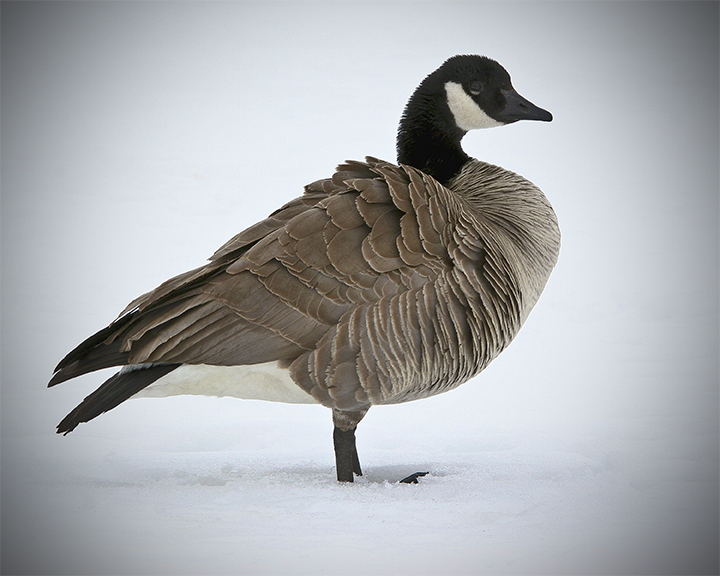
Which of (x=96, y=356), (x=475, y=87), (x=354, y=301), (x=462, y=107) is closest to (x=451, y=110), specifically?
(x=462, y=107)

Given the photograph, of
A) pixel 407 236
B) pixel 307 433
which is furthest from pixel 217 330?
pixel 307 433

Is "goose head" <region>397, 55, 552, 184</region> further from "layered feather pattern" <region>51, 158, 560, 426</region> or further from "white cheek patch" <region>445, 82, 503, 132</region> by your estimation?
"layered feather pattern" <region>51, 158, 560, 426</region>

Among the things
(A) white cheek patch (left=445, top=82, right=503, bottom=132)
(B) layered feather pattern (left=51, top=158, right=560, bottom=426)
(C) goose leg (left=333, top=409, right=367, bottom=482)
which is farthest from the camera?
(A) white cheek patch (left=445, top=82, right=503, bottom=132)

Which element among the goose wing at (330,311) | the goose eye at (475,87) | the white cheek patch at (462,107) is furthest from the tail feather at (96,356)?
the goose eye at (475,87)

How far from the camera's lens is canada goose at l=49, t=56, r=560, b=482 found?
324 centimetres

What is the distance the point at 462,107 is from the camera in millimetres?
4207

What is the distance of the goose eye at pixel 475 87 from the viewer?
4.19 meters

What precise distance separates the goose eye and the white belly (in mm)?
1992

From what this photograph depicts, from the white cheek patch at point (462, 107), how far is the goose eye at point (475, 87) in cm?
4

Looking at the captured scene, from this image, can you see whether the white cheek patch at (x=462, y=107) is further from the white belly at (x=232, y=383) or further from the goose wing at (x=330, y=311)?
the white belly at (x=232, y=383)

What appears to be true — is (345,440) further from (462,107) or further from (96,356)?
(462,107)

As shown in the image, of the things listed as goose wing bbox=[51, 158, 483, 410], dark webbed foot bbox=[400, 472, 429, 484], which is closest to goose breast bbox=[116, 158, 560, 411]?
goose wing bbox=[51, 158, 483, 410]

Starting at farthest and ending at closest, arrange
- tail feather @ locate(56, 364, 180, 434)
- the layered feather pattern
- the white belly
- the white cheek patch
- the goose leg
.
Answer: the white cheek patch < the goose leg < the white belly < the layered feather pattern < tail feather @ locate(56, 364, 180, 434)

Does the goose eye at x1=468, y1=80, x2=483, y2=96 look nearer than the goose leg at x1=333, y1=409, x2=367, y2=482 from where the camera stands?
No
